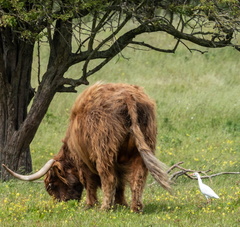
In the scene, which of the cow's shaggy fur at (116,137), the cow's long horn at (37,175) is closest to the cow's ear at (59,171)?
the cow's long horn at (37,175)

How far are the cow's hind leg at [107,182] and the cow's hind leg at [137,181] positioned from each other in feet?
0.86

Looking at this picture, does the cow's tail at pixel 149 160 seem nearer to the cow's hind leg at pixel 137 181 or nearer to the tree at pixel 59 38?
the cow's hind leg at pixel 137 181

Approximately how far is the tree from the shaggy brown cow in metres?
2.55

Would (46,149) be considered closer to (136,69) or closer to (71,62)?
(71,62)

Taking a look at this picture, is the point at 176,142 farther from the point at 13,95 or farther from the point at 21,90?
the point at 13,95

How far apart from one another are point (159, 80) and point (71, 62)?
13442 millimetres

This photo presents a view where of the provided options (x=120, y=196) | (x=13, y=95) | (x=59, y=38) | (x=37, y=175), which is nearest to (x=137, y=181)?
(x=120, y=196)

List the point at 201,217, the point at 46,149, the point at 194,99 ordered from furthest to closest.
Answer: the point at 194,99, the point at 46,149, the point at 201,217

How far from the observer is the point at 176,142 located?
15.5 meters

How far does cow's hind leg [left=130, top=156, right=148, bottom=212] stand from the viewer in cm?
752

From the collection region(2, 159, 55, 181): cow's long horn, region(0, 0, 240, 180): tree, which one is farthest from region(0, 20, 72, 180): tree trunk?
region(2, 159, 55, 181): cow's long horn

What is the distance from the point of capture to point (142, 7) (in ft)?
35.7

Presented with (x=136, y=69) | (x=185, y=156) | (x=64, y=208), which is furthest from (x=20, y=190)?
(x=136, y=69)

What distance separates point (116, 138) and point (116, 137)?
0.01 m
